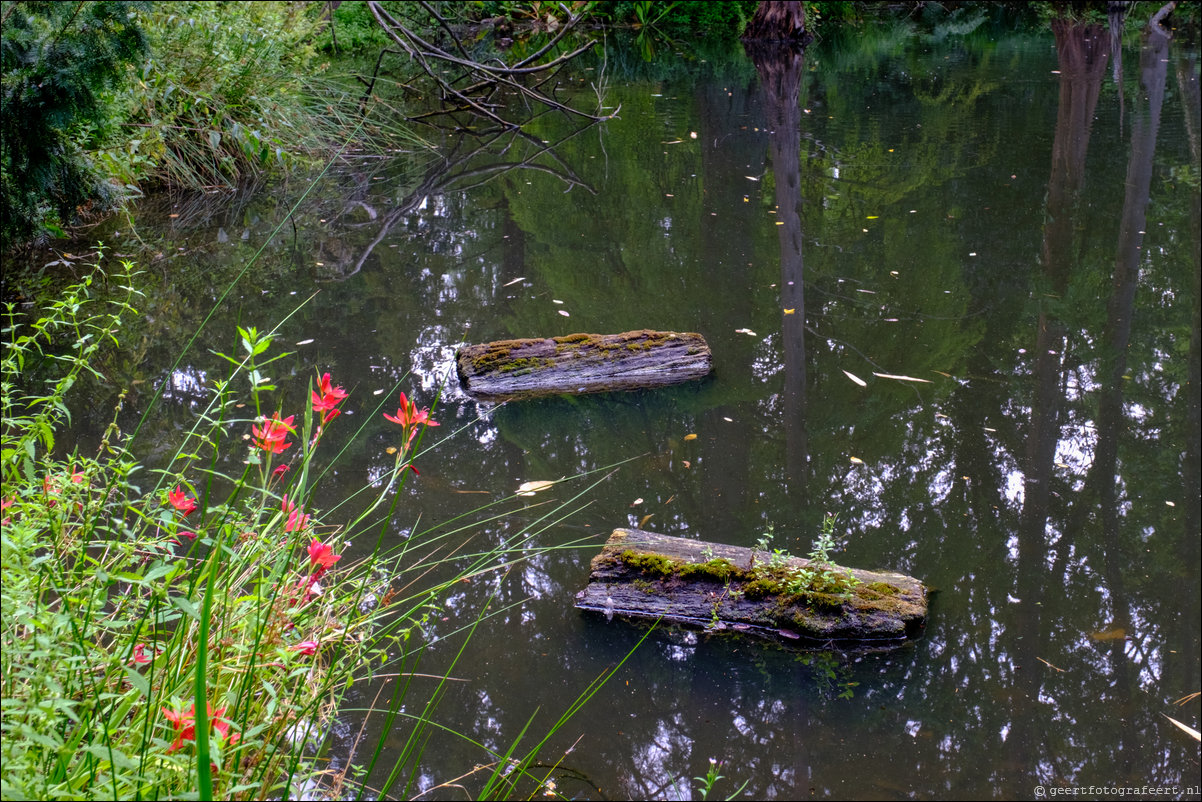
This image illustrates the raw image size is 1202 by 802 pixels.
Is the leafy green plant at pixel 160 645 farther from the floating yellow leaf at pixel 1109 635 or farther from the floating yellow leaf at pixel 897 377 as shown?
the floating yellow leaf at pixel 897 377

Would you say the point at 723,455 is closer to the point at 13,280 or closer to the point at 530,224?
the point at 530,224

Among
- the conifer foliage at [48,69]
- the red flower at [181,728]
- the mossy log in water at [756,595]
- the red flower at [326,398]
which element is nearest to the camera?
the red flower at [181,728]

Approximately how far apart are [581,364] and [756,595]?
193 centimetres

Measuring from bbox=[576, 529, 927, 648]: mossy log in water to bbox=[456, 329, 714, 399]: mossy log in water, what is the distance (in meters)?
1.51

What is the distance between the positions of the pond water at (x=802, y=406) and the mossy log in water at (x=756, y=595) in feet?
0.28

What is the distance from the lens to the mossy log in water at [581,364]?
14.7 feet

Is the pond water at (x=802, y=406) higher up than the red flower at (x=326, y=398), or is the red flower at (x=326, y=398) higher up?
the red flower at (x=326, y=398)

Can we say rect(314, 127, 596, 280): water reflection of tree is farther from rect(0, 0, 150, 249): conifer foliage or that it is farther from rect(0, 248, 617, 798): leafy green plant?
rect(0, 248, 617, 798): leafy green plant

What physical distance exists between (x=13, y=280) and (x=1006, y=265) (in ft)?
21.3

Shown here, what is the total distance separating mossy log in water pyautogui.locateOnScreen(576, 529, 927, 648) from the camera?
288 centimetres

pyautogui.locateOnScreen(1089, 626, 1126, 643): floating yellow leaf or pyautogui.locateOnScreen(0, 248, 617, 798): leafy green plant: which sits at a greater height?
pyautogui.locateOnScreen(0, 248, 617, 798): leafy green plant

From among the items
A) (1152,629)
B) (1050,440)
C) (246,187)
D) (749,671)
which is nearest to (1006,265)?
(1050,440)

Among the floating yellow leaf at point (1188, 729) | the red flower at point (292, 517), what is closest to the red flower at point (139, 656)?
the red flower at point (292, 517)

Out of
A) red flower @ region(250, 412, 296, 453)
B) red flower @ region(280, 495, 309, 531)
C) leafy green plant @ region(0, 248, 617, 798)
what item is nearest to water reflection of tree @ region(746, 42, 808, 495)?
leafy green plant @ region(0, 248, 617, 798)
